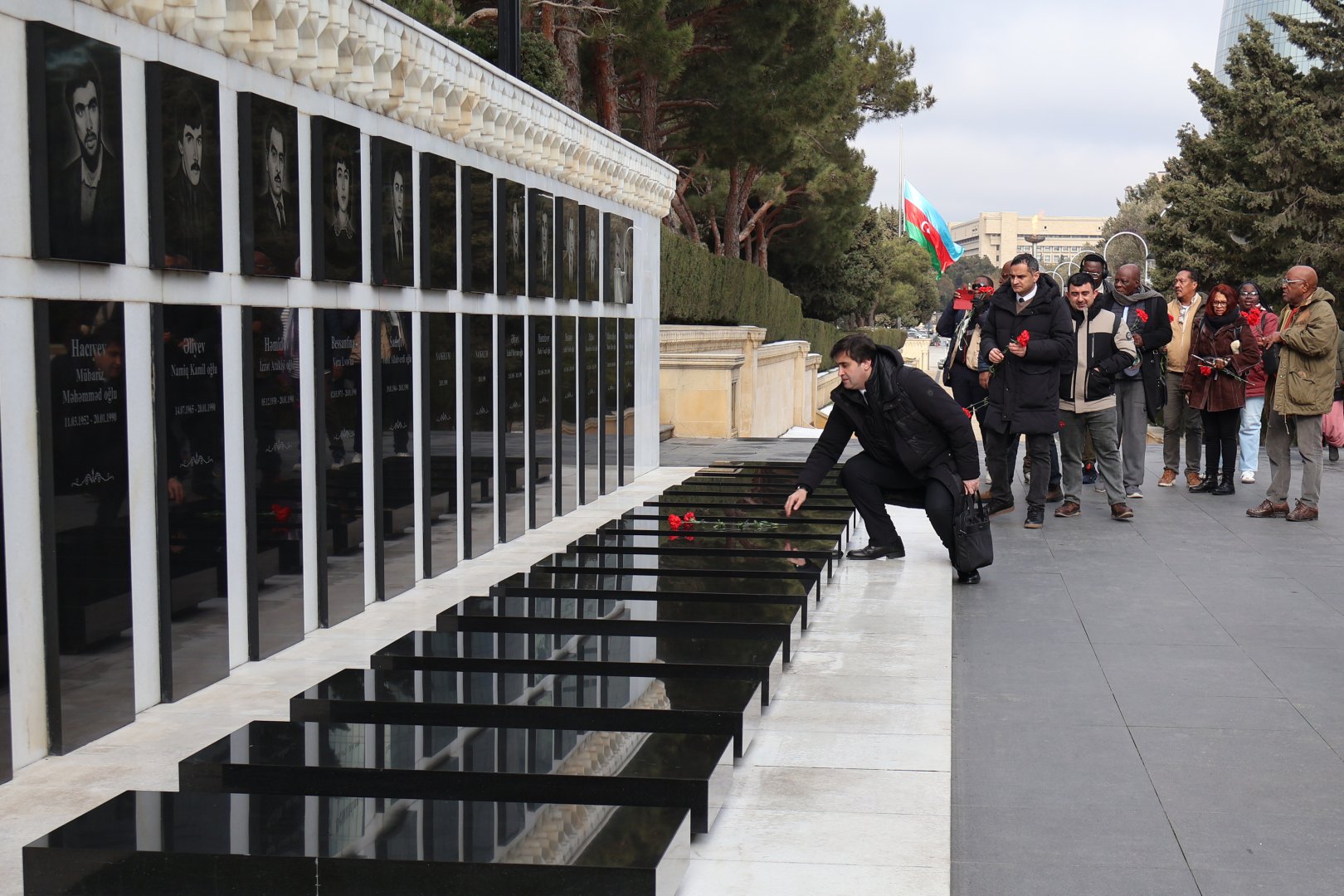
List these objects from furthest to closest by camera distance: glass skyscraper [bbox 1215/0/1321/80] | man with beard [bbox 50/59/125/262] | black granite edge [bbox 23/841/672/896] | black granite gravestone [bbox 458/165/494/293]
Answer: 1. glass skyscraper [bbox 1215/0/1321/80]
2. black granite gravestone [bbox 458/165/494/293]
3. man with beard [bbox 50/59/125/262]
4. black granite edge [bbox 23/841/672/896]

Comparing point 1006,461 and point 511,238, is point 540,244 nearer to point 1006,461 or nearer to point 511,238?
point 511,238

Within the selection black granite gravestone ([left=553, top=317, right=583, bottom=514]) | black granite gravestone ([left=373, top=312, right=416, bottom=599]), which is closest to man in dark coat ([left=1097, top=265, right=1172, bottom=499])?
black granite gravestone ([left=553, top=317, right=583, bottom=514])

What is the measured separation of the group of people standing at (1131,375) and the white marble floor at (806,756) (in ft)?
9.02

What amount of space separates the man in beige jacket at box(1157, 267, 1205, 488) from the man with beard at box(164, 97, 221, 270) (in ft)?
28.5

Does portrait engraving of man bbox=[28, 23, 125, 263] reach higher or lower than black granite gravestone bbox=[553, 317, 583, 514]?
higher

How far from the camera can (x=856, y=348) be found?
768 centimetres

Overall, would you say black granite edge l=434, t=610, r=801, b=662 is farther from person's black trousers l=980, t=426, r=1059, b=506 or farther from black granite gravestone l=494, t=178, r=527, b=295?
person's black trousers l=980, t=426, r=1059, b=506

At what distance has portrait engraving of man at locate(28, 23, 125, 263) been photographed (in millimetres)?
4824

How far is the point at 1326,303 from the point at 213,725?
854 centimetres

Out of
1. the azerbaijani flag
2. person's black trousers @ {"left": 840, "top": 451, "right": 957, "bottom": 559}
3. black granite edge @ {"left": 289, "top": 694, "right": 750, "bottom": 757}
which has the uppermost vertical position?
the azerbaijani flag

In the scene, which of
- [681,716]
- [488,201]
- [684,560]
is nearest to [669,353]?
[488,201]

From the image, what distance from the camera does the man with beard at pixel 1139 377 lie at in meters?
11.6

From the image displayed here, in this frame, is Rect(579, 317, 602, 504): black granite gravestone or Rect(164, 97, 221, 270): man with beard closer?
Rect(164, 97, 221, 270): man with beard

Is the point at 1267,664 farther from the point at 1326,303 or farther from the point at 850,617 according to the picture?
the point at 1326,303
